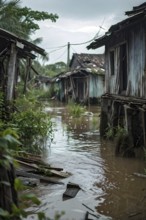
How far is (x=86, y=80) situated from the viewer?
108ft

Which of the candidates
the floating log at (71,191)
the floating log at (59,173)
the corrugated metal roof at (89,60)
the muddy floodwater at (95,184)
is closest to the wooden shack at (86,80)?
the corrugated metal roof at (89,60)

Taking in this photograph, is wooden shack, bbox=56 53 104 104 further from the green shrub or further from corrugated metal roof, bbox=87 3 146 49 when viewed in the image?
the green shrub

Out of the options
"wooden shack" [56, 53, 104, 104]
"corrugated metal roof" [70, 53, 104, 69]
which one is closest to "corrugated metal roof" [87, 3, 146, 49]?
"wooden shack" [56, 53, 104, 104]

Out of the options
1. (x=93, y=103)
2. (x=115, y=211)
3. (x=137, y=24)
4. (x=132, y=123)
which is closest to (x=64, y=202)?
(x=115, y=211)

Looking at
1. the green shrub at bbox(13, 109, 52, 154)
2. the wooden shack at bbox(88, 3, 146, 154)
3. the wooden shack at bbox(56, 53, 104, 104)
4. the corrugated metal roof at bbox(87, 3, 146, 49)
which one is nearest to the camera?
the corrugated metal roof at bbox(87, 3, 146, 49)

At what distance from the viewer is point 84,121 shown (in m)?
19.0

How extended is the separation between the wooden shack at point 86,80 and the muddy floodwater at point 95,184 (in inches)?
758

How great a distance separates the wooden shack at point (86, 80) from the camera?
3222cm

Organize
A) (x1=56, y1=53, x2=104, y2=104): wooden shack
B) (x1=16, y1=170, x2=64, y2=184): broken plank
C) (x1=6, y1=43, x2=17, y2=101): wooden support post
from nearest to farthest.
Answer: (x1=16, y1=170, x2=64, y2=184): broken plank → (x1=6, y1=43, x2=17, y2=101): wooden support post → (x1=56, y1=53, x2=104, y2=104): wooden shack

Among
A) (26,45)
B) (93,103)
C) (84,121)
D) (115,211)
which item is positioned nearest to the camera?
(115,211)

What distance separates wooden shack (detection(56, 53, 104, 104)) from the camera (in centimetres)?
3222

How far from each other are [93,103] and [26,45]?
21503 millimetres

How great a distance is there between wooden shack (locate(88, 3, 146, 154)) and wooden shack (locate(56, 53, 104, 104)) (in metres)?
16.8

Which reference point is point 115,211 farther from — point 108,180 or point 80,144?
point 80,144
